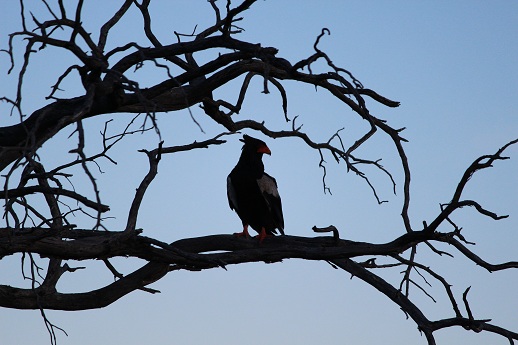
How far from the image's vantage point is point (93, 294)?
20.1 ft

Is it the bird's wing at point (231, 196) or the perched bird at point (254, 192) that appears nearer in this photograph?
the perched bird at point (254, 192)

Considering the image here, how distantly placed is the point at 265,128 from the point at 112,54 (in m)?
2.31

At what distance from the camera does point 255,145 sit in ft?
27.1

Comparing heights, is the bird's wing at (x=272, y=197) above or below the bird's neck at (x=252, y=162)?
below

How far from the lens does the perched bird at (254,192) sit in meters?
7.96

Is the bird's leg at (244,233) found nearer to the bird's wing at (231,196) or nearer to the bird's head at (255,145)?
the bird's wing at (231,196)

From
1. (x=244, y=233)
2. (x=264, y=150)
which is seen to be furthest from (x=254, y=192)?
(x=244, y=233)

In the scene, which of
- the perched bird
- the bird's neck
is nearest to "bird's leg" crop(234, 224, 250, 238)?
the perched bird

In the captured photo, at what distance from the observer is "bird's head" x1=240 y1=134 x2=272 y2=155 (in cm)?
812

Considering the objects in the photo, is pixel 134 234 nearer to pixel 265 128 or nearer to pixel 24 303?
pixel 24 303

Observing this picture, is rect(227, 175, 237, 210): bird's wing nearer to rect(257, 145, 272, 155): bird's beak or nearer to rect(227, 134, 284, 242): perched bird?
rect(227, 134, 284, 242): perched bird

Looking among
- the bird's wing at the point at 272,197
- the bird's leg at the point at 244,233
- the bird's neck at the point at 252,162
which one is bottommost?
the bird's leg at the point at 244,233

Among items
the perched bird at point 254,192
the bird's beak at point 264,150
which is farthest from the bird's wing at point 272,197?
the bird's beak at point 264,150

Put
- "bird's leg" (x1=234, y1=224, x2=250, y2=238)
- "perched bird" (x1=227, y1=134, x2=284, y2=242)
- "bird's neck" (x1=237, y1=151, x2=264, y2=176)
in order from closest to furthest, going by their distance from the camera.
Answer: "bird's leg" (x1=234, y1=224, x2=250, y2=238)
"perched bird" (x1=227, y1=134, x2=284, y2=242)
"bird's neck" (x1=237, y1=151, x2=264, y2=176)
